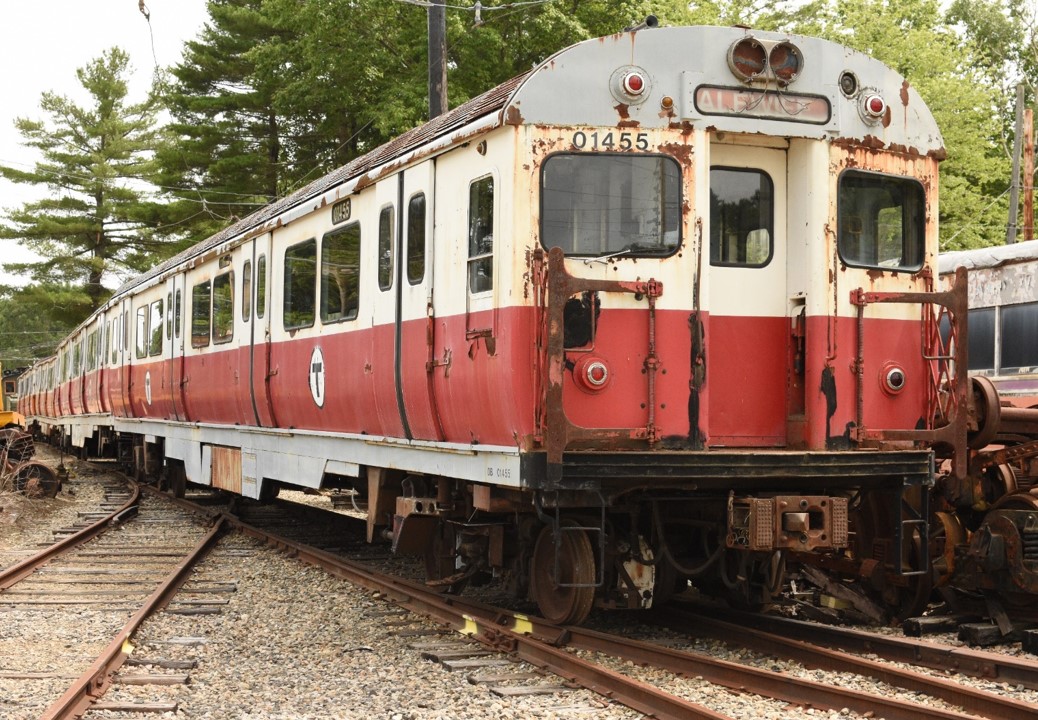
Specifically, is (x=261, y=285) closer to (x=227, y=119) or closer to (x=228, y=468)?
(x=228, y=468)

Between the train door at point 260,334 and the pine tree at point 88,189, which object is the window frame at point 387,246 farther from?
the pine tree at point 88,189

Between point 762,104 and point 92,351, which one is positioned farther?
point 92,351

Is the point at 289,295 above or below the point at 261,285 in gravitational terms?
below

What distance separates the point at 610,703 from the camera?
628 centimetres

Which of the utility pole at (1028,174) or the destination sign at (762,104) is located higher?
the utility pole at (1028,174)

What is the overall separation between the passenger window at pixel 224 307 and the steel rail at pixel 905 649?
693 centimetres

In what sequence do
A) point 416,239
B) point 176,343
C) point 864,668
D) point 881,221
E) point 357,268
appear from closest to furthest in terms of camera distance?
point 864,668 → point 881,221 → point 416,239 → point 357,268 → point 176,343

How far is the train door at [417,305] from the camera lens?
823cm

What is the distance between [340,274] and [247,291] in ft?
10.2

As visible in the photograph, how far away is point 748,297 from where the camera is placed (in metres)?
7.70

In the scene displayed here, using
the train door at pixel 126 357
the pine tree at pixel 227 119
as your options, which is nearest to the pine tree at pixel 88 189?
the pine tree at pixel 227 119

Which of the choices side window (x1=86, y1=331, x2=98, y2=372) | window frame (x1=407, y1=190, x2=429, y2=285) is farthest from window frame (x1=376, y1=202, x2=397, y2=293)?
side window (x1=86, y1=331, x2=98, y2=372)

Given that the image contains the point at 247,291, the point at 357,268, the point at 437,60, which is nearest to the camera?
the point at 357,268

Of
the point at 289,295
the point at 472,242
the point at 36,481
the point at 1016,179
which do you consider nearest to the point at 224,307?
the point at 289,295
